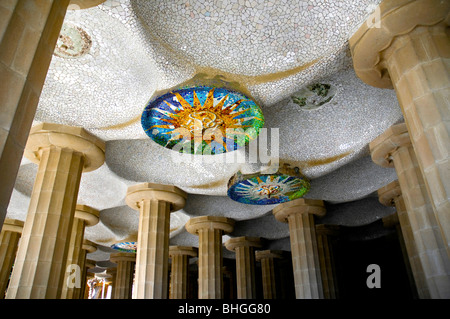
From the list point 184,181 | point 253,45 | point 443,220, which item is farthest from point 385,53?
point 184,181

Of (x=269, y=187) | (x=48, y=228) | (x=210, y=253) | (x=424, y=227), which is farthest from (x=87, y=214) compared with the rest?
(x=424, y=227)

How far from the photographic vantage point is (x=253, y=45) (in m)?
6.58

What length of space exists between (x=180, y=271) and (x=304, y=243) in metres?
7.66

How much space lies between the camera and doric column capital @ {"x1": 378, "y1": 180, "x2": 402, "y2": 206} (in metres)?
11.3

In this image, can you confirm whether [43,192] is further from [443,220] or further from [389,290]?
[389,290]

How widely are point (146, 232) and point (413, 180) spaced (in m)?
7.22

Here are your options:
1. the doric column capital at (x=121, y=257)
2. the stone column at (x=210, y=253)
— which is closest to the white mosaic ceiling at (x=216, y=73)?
the stone column at (x=210, y=253)

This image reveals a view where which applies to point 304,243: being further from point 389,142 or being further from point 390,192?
point 389,142

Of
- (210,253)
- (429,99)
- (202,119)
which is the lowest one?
(429,99)

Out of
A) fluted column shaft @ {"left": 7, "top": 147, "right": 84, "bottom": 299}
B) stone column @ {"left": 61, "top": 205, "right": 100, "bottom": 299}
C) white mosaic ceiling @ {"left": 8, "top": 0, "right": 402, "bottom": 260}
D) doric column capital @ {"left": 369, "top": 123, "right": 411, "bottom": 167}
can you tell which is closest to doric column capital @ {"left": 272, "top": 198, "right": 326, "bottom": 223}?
white mosaic ceiling @ {"left": 8, "top": 0, "right": 402, "bottom": 260}

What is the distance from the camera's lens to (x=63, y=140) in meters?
8.08

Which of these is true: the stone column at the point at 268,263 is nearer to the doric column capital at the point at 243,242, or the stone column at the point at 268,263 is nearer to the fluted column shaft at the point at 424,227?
the doric column capital at the point at 243,242

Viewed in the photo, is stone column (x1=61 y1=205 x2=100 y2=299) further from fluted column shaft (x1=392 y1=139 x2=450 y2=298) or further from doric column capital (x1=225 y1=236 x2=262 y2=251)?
fluted column shaft (x1=392 y1=139 x2=450 y2=298)

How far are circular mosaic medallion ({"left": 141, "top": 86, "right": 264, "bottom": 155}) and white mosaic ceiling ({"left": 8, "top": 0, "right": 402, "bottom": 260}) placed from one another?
0.32 meters
